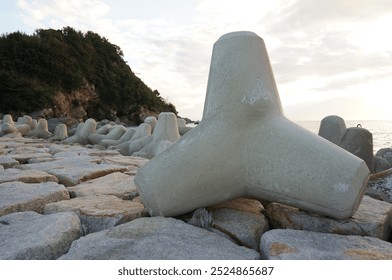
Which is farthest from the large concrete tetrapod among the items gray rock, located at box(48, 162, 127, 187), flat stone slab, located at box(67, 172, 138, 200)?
gray rock, located at box(48, 162, 127, 187)

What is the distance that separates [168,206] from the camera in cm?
152

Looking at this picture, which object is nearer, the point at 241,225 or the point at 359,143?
the point at 241,225

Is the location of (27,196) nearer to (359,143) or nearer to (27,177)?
(27,177)

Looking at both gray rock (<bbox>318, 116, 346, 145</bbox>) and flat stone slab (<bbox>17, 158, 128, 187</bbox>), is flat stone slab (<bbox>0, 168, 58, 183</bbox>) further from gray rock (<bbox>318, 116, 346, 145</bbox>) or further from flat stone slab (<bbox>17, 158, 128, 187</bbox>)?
gray rock (<bbox>318, 116, 346, 145</bbox>)

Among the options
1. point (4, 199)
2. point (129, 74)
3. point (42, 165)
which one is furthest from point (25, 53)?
point (4, 199)

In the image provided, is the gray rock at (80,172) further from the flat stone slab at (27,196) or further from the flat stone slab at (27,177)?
the flat stone slab at (27,196)

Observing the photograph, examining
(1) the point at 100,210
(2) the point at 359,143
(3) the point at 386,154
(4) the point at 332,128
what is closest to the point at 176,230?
(1) the point at 100,210

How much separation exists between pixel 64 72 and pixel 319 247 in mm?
21936

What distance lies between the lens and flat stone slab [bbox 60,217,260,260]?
3.74 feet

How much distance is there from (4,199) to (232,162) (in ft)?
4.21

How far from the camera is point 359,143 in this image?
9.50 feet

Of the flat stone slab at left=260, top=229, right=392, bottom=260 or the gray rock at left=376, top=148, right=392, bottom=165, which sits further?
the gray rock at left=376, top=148, right=392, bottom=165

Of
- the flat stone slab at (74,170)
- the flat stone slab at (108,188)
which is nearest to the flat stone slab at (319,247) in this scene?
the flat stone slab at (108,188)
